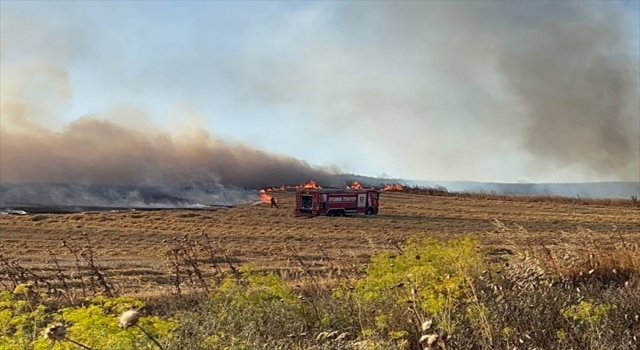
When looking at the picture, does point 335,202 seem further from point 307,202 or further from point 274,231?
point 274,231

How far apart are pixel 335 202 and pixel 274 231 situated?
37.8 feet

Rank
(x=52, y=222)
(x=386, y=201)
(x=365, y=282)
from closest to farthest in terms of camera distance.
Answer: (x=365, y=282) < (x=52, y=222) < (x=386, y=201)

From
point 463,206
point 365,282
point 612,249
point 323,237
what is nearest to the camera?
point 365,282

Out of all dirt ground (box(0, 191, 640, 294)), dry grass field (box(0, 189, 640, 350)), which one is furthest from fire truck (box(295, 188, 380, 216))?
dry grass field (box(0, 189, 640, 350))

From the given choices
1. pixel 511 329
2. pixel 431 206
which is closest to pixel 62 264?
pixel 511 329

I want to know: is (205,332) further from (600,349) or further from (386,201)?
(386,201)

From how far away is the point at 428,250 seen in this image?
6.85 meters

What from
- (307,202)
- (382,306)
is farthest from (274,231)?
(382,306)

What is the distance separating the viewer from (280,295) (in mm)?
5891

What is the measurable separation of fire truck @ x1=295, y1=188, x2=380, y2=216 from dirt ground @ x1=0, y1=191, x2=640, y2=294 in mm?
1603

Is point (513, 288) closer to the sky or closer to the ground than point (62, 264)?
closer to the sky

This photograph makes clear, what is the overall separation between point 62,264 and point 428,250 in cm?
1306

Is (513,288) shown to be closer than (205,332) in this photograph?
No

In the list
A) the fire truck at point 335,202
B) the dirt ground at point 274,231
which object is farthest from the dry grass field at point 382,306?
the fire truck at point 335,202
